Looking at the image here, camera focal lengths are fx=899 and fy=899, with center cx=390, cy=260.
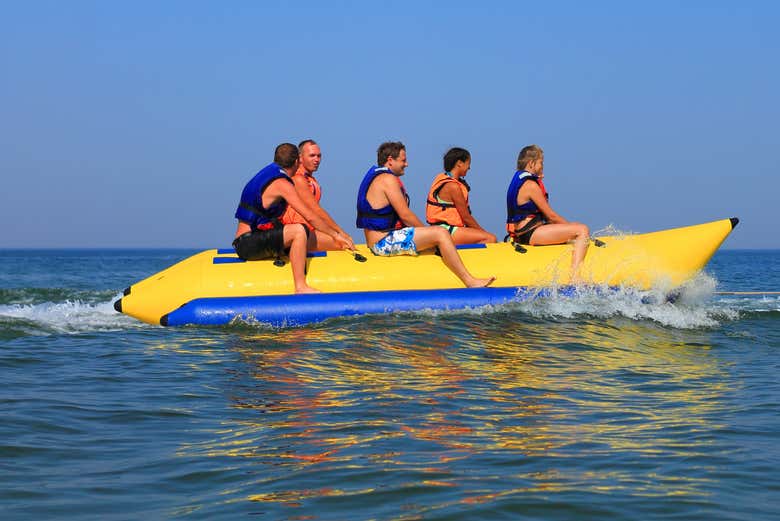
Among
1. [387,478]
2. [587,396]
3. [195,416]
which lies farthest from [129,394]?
[587,396]

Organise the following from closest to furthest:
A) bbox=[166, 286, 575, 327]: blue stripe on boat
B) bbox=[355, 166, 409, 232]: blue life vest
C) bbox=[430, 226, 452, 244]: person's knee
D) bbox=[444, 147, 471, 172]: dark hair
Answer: bbox=[166, 286, 575, 327]: blue stripe on boat < bbox=[430, 226, 452, 244]: person's knee < bbox=[355, 166, 409, 232]: blue life vest < bbox=[444, 147, 471, 172]: dark hair

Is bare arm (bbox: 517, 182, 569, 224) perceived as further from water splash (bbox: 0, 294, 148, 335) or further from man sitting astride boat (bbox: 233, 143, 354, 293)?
water splash (bbox: 0, 294, 148, 335)

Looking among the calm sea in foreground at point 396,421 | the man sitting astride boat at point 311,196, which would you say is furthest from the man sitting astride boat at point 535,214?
the man sitting astride boat at point 311,196

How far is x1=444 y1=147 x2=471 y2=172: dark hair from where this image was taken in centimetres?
775

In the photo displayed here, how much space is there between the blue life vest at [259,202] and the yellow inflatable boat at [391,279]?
427 mm

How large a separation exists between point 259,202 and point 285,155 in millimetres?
456

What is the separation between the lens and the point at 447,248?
7.47 metres

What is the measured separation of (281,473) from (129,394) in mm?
1770

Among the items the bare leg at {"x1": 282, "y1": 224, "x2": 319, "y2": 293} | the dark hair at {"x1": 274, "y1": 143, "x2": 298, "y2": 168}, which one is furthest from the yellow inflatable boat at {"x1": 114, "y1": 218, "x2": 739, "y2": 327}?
the dark hair at {"x1": 274, "y1": 143, "x2": 298, "y2": 168}

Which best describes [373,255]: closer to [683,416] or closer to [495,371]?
[495,371]

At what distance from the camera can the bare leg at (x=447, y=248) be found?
7.45m

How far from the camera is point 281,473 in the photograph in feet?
10.6

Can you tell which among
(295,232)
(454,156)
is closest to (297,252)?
(295,232)

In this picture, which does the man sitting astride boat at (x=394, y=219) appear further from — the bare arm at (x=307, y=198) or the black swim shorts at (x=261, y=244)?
the black swim shorts at (x=261, y=244)
